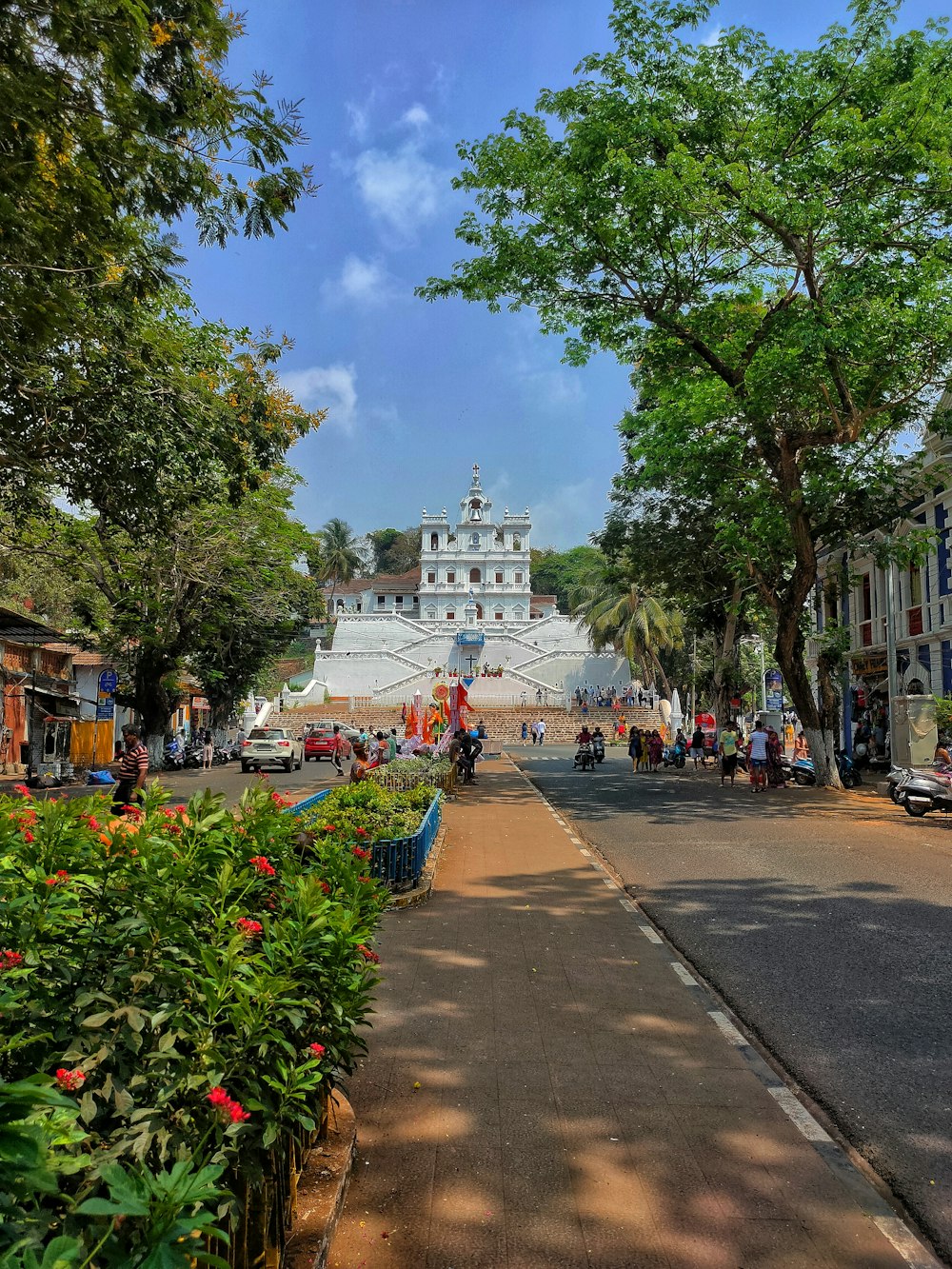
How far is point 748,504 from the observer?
1938 centimetres

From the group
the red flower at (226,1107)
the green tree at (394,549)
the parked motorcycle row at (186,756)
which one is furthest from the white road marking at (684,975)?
the green tree at (394,549)

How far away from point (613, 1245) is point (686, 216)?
56.0 ft

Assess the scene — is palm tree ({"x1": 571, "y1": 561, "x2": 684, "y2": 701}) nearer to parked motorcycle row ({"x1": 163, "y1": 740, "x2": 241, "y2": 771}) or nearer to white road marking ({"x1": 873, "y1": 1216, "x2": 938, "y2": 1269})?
parked motorcycle row ({"x1": 163, "y1": 740, "x2": 241, "y2": 771})

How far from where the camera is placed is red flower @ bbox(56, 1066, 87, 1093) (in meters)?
2.01

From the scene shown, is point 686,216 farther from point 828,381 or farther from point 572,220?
point 828,381

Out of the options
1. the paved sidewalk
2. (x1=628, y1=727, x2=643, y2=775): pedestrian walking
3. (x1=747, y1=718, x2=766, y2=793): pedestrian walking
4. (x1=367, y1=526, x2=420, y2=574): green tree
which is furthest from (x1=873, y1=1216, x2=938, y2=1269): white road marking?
(x1=367, y1=526, x2=420, y2=574): green tree

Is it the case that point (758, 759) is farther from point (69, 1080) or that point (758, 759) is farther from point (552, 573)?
point (552, 573)

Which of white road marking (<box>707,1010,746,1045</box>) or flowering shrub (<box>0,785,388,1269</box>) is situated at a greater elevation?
flowering shrub (<box>0,785,388,1269</box>)

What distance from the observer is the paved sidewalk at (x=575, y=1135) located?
10.4 ft

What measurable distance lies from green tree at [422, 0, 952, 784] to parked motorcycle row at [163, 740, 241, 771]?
1945cm

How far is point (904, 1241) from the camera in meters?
3.24

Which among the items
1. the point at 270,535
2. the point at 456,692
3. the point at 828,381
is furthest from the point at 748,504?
the point at 270,535

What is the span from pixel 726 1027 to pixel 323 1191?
3.14m

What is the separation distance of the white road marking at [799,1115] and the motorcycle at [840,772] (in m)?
18.3
